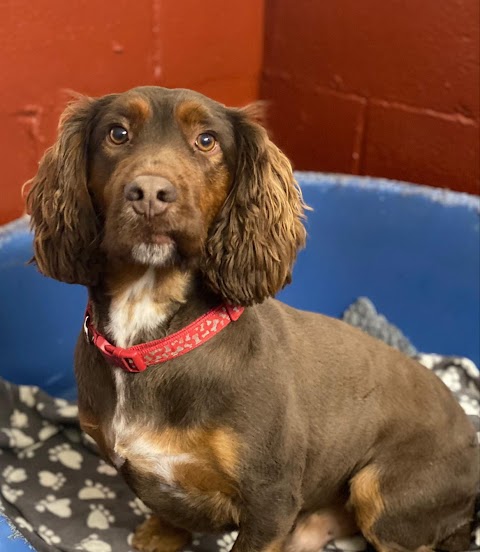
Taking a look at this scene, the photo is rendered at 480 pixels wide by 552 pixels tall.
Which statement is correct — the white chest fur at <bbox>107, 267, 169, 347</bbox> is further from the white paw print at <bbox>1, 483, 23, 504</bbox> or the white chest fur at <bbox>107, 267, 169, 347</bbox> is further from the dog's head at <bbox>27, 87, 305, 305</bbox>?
the white paw print at <bbox>1, 483, 23, 504</bbox>

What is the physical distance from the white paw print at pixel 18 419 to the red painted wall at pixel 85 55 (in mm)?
724

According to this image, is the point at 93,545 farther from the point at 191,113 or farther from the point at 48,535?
the point at 191,113

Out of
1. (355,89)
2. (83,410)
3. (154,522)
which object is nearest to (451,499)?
(154,522)

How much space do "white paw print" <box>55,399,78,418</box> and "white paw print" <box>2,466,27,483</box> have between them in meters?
0.22

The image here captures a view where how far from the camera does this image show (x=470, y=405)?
8.58ft

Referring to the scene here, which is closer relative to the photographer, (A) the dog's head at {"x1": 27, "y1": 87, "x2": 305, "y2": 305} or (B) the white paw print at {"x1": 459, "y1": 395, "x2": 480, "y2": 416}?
(A) the dog's head at {"x1": 27, "y1": 87, "x2": 305, "y2": 305}

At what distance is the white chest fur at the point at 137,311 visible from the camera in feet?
4.97

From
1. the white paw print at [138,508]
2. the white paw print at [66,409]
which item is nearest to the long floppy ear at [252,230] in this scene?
the white paw print at [138,508]

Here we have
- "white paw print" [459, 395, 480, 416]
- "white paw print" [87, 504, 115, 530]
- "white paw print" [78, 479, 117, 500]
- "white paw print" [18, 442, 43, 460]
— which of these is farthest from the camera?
"white paw print" [459, 395, 480, 416]

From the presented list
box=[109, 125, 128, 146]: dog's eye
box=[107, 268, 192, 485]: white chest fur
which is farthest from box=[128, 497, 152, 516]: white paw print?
box=[109, 125, 128, 146]: dog's eye

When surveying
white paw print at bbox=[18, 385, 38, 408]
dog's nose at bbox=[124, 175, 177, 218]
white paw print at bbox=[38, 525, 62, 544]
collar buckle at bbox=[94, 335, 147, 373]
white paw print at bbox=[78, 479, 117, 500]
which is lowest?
white paw print at bbox=[78, 479, 117, 500]

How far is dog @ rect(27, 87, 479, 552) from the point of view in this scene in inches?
57.0

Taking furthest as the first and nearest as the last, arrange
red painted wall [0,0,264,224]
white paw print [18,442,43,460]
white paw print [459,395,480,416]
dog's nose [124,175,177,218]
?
1. white paw print [459,395,480,416]
2. red painted wall [0,0,264,224]
3. white paw print [18,442,43,460]
4. dog's nose [124,175,177,218]

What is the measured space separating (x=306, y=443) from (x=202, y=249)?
0.53 m
